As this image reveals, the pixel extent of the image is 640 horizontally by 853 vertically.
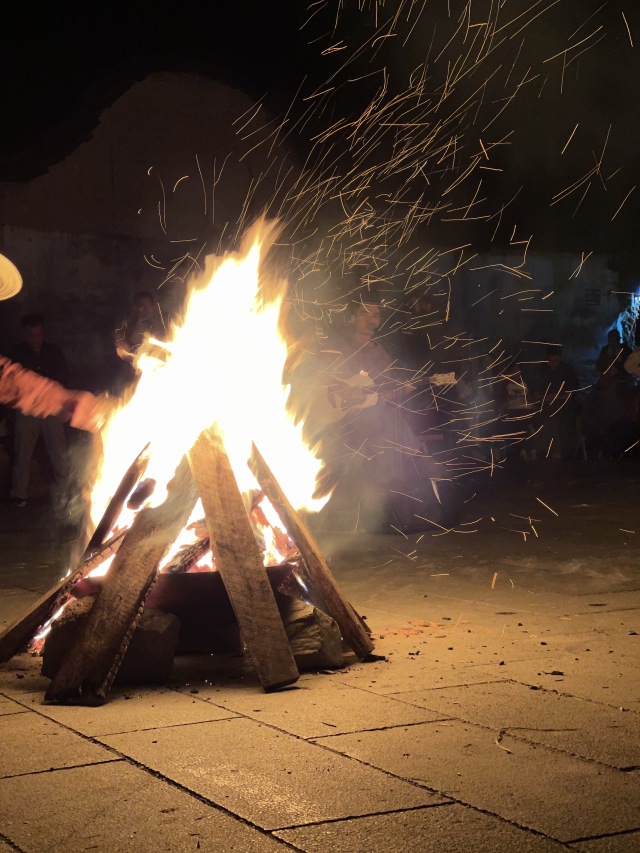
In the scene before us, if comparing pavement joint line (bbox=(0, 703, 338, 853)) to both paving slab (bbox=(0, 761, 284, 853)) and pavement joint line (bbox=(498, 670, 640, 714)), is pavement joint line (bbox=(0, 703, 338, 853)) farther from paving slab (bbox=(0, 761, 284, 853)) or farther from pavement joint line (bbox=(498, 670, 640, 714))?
pavement joint line (bbox=(498, 670, 640, 714))

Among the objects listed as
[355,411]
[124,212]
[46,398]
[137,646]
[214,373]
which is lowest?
[137,646]

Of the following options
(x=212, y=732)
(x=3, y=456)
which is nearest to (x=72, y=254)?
(x=3, y=456)

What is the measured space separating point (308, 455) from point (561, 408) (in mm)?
10895

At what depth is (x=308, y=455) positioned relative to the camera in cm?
621

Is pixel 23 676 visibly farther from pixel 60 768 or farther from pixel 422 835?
pixel 422 835

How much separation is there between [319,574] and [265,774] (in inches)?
71.9

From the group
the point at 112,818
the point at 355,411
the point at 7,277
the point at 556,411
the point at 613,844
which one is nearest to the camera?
the point at 613,844

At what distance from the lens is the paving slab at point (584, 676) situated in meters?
4.31

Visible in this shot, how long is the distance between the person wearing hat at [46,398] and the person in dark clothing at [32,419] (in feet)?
21.4

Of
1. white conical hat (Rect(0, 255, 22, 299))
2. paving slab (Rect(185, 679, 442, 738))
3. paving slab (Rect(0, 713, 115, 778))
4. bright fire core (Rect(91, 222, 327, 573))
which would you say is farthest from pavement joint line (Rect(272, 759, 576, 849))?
white conical hat (Rect(0, 255, 22, 299))

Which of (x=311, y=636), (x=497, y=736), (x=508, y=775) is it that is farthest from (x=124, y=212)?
(x=508, y=775)

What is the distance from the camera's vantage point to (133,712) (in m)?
4.19

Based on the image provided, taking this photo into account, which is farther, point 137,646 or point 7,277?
point 7,277

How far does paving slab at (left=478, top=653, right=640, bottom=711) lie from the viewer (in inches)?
170
